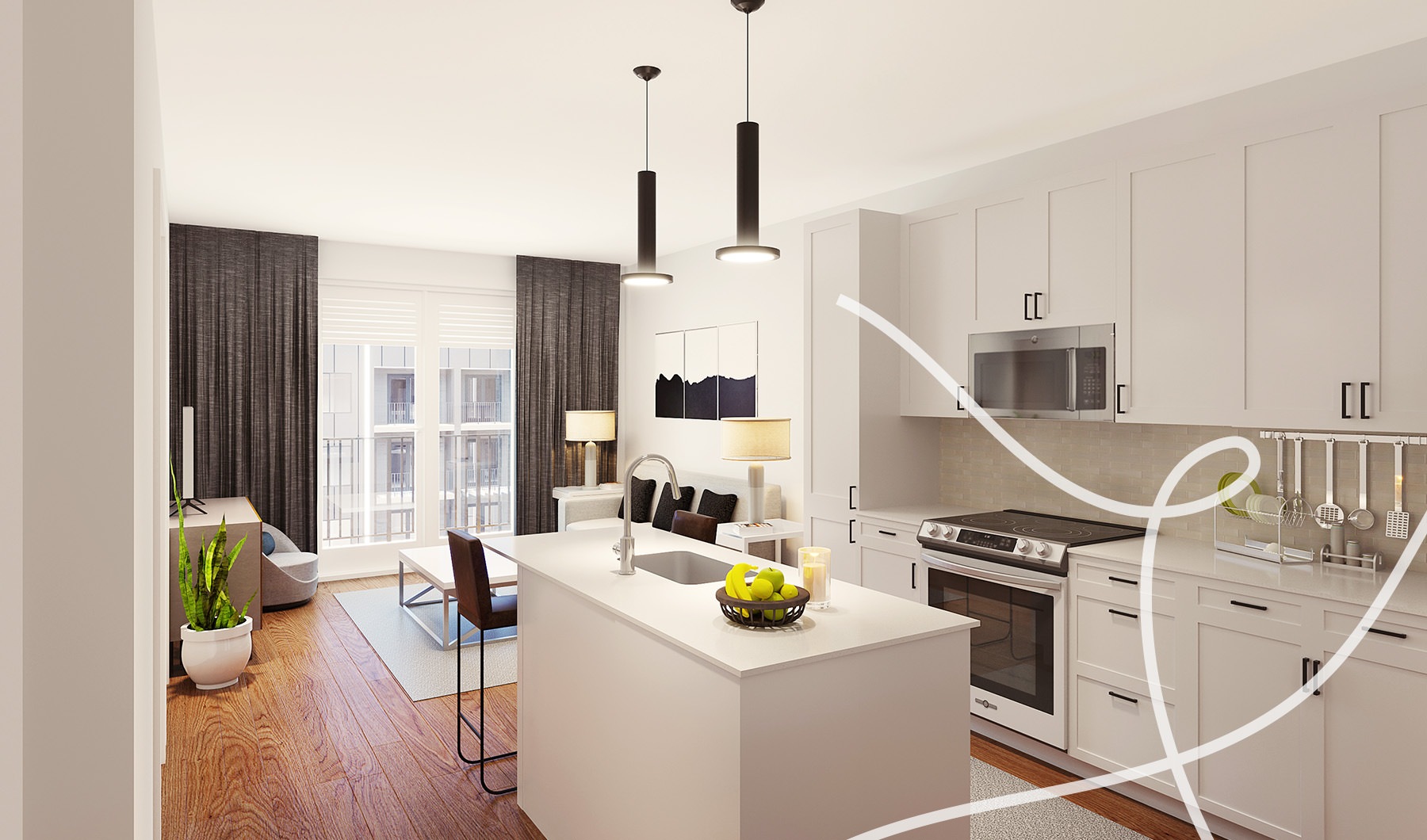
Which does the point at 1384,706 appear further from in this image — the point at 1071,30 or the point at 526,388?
the point at 526,388

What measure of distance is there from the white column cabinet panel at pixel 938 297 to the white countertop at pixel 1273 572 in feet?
3.42

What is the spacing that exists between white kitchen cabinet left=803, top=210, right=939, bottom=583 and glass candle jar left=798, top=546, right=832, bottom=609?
192cm

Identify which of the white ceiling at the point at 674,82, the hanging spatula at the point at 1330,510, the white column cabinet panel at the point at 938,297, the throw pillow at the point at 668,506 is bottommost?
the throw pillow at the point at 668,506

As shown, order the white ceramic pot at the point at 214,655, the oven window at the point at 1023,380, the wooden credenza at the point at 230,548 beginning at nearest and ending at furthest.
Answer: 1. the oven window at the point at 1023,380
2. the white ceramic pot at the point at 214,655
3. the wooden credenza at the point at 230,548

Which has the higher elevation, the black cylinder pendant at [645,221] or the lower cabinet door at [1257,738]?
the black cylinder pendant at [645,221]

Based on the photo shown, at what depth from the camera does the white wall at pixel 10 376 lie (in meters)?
0.16

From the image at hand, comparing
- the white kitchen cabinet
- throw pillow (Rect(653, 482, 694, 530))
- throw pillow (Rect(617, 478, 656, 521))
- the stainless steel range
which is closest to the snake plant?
throw pillow (Rect(653, 482, 694, 530))

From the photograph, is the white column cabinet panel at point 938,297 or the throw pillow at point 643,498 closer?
the white column cabinet panel at point 938,297

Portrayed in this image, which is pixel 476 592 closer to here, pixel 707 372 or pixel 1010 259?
pixel 1010 259

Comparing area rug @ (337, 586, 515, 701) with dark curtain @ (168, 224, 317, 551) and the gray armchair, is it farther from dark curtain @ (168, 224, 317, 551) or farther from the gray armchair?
dark curtain @ (168, 224, 317, 551)

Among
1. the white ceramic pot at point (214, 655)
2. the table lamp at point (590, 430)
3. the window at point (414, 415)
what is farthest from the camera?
the table lamp at point (590, 430)

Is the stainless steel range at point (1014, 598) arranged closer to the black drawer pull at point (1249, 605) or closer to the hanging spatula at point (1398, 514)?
the black drawer pull at point (1249, 605)

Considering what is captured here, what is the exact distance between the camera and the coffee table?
460 centimetres
